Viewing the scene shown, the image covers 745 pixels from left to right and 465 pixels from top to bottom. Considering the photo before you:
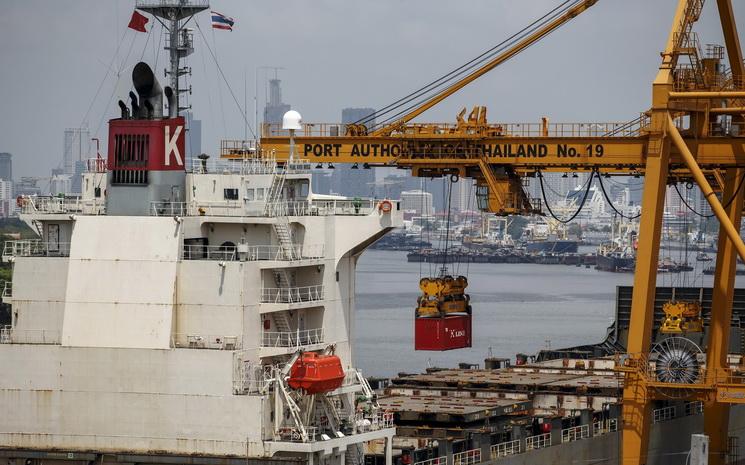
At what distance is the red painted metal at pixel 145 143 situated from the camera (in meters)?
34.3

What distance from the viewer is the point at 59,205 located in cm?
3506

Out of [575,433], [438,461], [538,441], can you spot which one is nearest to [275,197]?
[438,461]

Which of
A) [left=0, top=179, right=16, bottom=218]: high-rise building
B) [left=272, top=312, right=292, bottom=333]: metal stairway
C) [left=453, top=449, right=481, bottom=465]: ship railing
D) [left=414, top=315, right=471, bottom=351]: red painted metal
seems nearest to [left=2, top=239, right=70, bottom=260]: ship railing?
[left=272, top=312, right=292, bottom=333]: metal stairway

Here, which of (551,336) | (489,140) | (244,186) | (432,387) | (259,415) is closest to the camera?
(259,415)

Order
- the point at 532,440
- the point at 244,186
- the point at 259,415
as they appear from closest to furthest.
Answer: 1. the point at 259,415
2. the point at 244,186
3. the point at 532,440

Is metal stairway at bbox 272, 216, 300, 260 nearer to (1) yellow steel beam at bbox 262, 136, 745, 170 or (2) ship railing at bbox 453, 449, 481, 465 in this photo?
(2) ship railing at bbox 453, 449, 481, 465

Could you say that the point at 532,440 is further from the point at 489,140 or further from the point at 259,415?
the point at 259,415

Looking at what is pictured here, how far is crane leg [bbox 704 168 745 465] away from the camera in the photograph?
47.8 m

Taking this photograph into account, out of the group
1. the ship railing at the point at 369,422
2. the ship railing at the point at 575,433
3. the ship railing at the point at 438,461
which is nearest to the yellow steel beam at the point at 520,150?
the ship railing at the point at 575,433

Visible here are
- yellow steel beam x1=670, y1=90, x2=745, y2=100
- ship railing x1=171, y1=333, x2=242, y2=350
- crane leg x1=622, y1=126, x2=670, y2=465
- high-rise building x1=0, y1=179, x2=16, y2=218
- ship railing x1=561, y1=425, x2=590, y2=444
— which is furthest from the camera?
high-rise building x1=0, y1=179, x2=16, y2=218

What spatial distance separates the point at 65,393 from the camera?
33125mm

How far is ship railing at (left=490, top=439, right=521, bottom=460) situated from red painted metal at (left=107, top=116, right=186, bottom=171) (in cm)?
1221

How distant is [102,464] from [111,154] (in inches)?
251

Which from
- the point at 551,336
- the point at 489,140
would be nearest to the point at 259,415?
the point at 489,140
